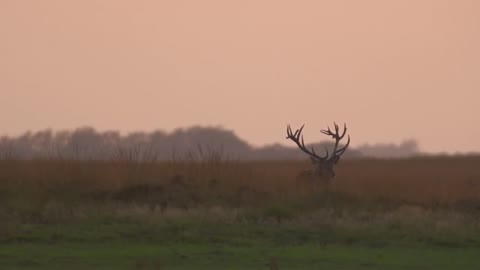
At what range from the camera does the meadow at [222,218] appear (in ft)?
57.7

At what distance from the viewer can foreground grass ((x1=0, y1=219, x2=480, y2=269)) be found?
16938 millimetres

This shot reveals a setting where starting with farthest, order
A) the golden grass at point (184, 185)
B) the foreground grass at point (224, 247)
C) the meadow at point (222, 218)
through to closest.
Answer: the golden grass at point (184, 185)
the meadow at point (222, 218)
the foreground grass at point (224, 247)

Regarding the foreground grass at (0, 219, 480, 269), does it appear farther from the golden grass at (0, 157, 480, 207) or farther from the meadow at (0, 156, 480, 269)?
the golden grass at (0, 157, 480, 207)

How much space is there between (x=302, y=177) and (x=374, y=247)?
8.67 metres

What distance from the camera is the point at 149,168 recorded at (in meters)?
28.3

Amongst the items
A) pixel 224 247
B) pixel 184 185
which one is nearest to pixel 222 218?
pixel 224 247

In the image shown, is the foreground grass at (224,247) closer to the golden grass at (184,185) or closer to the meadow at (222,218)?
the meadow at (222,218)

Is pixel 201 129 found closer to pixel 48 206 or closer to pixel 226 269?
pixel 48 206

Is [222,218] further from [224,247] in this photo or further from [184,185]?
[184,185]

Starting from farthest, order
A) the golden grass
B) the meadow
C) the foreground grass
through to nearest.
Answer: the golden grass → the meadow → the foreground grass

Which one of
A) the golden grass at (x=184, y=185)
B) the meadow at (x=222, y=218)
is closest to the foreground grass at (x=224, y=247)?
the meadow at (x=222, y=218)

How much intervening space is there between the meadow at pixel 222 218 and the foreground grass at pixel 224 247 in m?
0.02

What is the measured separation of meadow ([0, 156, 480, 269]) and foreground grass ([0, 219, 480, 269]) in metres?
0.02

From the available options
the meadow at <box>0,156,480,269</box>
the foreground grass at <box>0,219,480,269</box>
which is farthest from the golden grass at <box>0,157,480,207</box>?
the foreground grass at <box>0,219,480,269</box>
